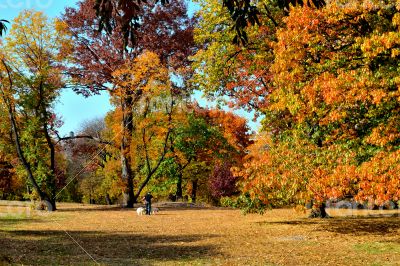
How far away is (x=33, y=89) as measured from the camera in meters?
30.3

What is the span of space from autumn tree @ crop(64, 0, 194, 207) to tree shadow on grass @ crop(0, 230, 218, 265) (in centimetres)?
1795

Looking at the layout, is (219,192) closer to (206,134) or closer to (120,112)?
(206,134)

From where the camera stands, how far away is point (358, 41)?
12180mm

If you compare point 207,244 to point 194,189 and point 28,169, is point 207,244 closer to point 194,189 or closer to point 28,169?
point 28,169

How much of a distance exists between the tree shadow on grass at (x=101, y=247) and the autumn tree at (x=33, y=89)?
46.1ft

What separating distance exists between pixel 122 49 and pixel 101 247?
22.5 metres

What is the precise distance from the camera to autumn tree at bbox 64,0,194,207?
109 ft

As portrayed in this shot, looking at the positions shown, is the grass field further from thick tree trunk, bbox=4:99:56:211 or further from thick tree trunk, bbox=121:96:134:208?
thick tree trunk, bbox=121:96:134:208

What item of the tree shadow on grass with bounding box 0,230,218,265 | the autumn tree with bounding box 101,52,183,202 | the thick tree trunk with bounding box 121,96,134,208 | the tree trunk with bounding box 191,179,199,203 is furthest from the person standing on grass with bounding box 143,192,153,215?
the tree trunk with bounding box 191,179,199,203

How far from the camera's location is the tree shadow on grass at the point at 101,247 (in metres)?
10.5

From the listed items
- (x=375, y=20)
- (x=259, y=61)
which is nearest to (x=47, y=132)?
(x=259, y=61)

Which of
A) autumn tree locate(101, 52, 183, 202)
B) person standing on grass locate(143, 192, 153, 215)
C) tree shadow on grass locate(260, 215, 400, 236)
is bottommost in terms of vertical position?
tree shadow on grass locate(260, 215, 400, 236)

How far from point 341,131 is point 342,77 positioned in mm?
3668

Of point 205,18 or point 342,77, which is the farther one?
point 205,18
